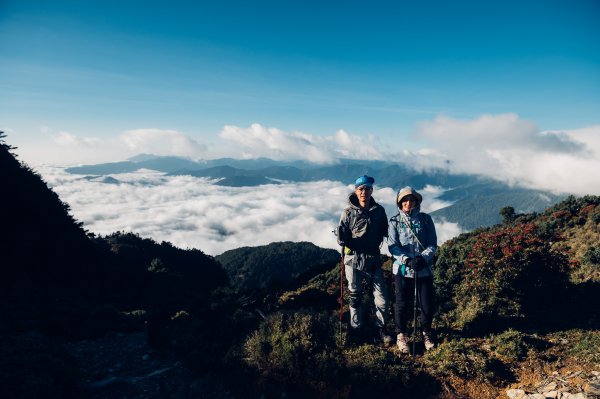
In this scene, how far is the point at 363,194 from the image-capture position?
6285 millimetres

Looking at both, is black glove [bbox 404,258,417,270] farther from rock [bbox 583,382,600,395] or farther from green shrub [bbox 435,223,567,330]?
rock [bbox 583,382,600,395]

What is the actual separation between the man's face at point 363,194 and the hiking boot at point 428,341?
278 centimetres

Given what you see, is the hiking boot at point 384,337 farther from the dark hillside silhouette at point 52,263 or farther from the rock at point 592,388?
the dark hillside silhouette at point 52,263

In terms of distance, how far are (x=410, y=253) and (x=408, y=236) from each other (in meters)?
0.33

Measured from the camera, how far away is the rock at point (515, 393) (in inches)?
187

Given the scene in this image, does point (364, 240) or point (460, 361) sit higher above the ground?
point (364, 240)

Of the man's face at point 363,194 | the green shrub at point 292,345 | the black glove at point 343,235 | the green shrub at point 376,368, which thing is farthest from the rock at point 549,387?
the man's face at point 363,194

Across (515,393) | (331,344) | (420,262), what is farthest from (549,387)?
(331,344)

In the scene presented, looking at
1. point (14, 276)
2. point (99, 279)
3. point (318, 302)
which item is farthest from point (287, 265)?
point (318, 302)

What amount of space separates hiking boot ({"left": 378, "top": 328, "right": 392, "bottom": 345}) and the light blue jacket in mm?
1355

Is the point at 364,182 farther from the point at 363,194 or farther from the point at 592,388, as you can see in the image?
the point at 592,388

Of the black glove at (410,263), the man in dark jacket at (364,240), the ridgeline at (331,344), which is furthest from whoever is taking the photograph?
the man in dark jacket at (364,240)

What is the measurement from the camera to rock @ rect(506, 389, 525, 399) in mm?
4742

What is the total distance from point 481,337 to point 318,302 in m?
4.08
